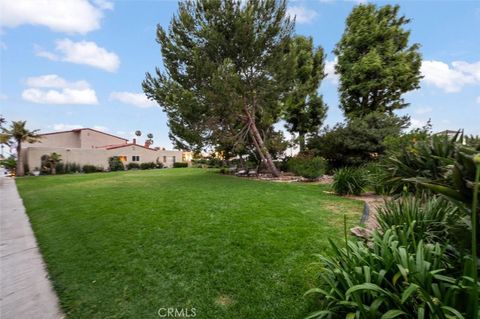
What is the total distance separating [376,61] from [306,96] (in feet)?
16.2

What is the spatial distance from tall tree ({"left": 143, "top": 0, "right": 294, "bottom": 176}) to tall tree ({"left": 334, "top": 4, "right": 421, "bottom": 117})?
22.6 feet

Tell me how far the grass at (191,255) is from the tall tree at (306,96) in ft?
37.7

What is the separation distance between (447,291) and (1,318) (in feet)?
13.4

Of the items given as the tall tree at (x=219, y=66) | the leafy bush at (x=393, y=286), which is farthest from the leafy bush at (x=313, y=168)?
the leafy bush at (x=393, y=286)

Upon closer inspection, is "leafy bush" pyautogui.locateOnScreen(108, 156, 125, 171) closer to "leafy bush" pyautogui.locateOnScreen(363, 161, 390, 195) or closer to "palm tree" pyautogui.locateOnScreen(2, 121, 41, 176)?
"palm tree" pyautogui.locateOnScreen(2, 121, 41, 176)

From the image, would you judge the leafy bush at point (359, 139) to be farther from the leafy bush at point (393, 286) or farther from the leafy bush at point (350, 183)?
the leafy bush at point (393, 286)

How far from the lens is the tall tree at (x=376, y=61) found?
15.8 m

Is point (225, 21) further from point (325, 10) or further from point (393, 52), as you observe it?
point (393, 52)

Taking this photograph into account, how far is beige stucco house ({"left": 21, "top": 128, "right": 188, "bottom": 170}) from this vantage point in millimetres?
23453

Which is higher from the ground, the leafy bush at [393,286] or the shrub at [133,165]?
the shrub at [133,165]

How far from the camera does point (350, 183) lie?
7352 mm

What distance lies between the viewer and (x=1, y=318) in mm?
2465

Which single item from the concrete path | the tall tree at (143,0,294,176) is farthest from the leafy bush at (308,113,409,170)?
the concrete path

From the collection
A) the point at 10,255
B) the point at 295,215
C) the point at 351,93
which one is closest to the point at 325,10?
the point at 351,93
